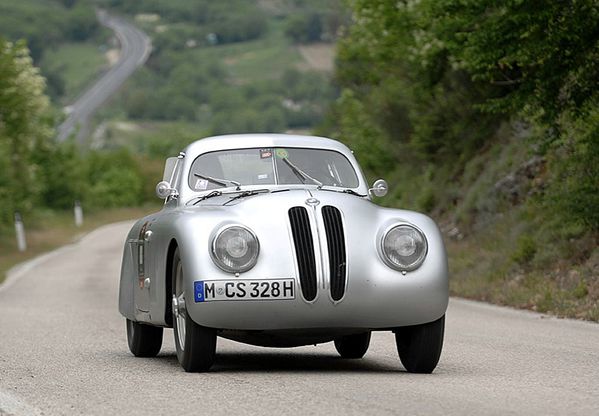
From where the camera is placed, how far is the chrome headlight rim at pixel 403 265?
8688 mm

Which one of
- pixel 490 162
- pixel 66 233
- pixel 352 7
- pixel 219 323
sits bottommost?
pixel 66 233

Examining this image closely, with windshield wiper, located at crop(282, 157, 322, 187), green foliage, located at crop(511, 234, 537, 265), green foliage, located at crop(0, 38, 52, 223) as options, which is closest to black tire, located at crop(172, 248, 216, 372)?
windshield wiper, located at crop(282, 157, 322, 187)

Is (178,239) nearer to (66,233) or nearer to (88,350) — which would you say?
(88,350)

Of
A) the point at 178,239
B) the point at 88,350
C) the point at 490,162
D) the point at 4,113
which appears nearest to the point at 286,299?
the point at 178,239

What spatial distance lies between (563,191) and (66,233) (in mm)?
36119

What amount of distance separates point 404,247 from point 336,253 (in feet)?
1.53

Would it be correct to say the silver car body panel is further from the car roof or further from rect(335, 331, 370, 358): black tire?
rect(335, 331, 370, 358): black tire

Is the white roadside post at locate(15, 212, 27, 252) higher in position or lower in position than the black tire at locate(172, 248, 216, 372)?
lower

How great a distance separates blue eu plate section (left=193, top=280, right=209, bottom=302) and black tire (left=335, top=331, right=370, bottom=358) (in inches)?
80.1

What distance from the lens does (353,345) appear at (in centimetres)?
1041

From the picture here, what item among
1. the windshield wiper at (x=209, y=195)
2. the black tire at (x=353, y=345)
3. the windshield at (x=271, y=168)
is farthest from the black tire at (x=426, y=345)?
the windshield wiper at (x=209, y=195)

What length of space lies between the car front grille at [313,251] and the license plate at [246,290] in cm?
12

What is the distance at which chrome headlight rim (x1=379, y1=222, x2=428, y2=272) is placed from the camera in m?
8.69

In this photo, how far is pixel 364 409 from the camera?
22.2 feet
